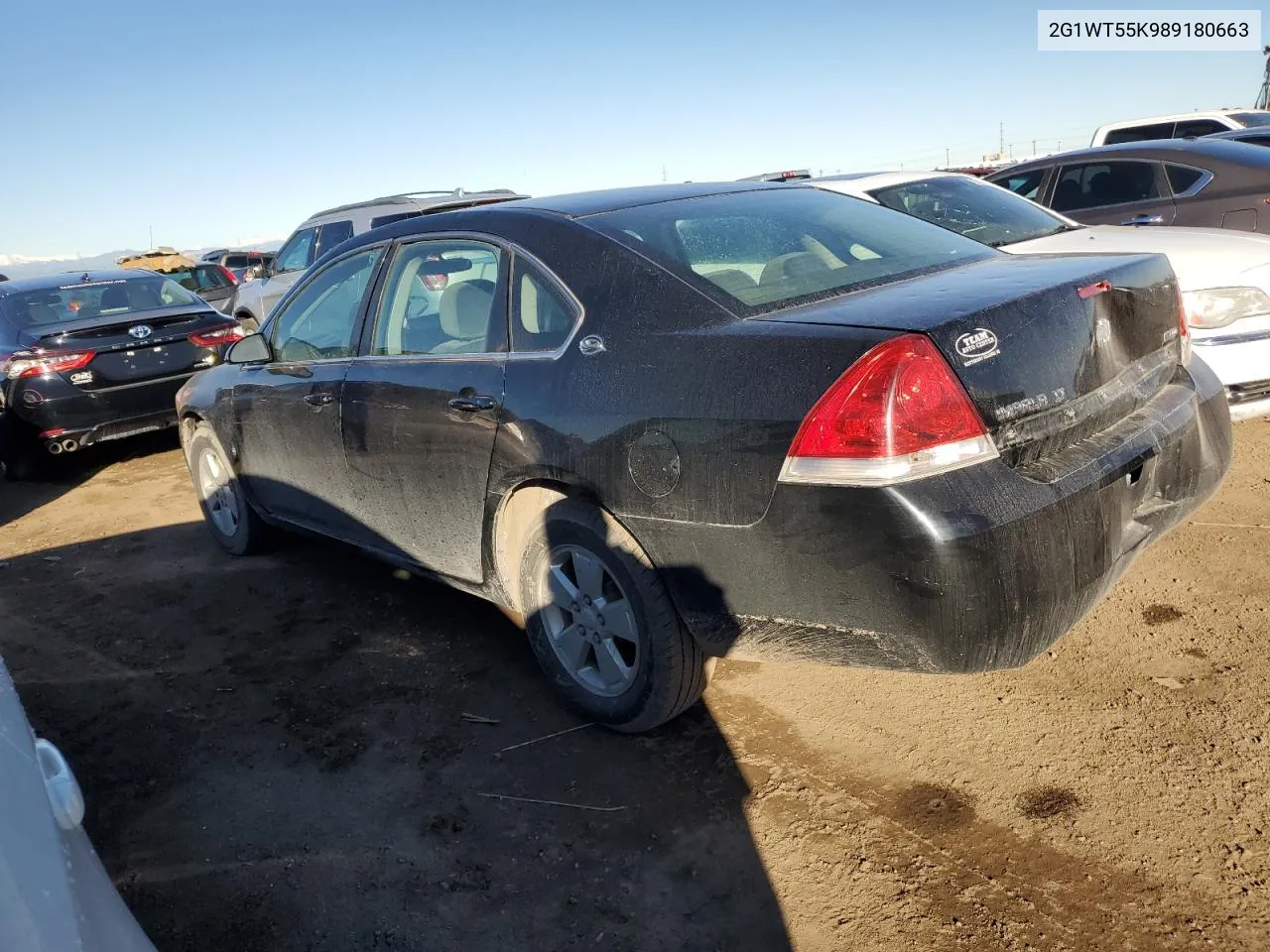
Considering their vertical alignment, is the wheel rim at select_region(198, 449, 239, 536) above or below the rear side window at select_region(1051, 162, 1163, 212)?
below

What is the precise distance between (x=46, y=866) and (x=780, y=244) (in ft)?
8.41

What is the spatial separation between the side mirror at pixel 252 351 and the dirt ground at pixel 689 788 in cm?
121

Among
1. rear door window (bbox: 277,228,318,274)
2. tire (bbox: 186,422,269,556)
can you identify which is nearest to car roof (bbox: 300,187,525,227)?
rear door window (bbox: 277,228,318,274)

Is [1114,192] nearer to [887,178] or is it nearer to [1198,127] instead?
[887,178]

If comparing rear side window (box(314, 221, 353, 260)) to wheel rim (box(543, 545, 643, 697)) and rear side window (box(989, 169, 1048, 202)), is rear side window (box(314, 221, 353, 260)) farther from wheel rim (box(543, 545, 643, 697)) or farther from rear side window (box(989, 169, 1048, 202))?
wheel rim (box(543, 545, 643, 697))

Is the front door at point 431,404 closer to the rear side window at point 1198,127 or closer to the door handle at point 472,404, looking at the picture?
the door handle at point 472,404

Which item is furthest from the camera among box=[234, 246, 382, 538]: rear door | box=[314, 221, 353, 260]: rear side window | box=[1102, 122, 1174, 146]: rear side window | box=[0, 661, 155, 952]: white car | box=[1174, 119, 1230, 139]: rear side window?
box=[1174, 119, 1230, 139]: rear side window

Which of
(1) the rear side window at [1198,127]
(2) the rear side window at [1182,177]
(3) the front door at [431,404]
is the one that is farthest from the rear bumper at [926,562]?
(1) the rear side window at [1198,127]

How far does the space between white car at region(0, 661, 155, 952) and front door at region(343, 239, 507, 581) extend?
5.50 feet

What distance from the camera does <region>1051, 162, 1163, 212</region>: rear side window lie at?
6789 mm

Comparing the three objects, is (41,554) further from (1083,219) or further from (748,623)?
(1083,219)

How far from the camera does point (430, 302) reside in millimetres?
3572

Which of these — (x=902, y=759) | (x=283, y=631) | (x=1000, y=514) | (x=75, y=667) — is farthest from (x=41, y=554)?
(x=1000, y=514)

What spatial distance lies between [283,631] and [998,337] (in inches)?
123
